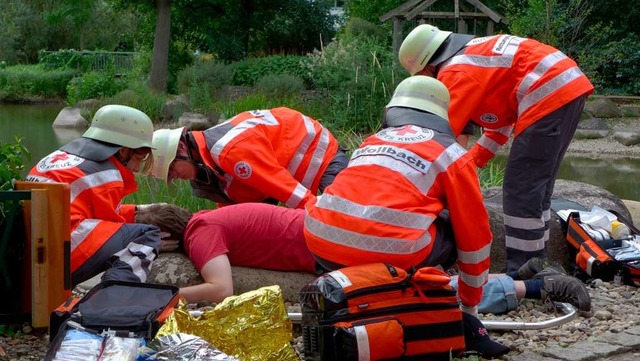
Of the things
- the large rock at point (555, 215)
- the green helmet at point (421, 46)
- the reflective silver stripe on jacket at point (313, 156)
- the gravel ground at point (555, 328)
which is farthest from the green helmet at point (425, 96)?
the large rock at point (555, 215)

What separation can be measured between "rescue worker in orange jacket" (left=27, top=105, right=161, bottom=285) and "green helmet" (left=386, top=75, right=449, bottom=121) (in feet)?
4.64

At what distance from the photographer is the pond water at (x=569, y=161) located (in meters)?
13.1

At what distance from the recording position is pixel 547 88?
559 cm

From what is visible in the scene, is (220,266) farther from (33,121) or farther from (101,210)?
(33,121)

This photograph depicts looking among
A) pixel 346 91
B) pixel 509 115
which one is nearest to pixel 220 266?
pixel 509 115

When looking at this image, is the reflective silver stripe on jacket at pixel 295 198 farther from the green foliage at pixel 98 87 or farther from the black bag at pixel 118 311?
the green foliage at pixel 98 87

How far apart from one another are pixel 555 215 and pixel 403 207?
2.61 m

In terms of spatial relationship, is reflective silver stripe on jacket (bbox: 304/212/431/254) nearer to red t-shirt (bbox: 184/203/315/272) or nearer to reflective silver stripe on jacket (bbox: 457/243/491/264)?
reflective silver stripe on jacket (bbox: 457/243/491/264)

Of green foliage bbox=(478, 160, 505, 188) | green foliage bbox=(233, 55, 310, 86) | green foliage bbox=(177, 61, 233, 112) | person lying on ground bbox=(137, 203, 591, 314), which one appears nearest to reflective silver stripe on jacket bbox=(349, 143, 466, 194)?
person lying on ground bbox=(137, 203, 591, 314)

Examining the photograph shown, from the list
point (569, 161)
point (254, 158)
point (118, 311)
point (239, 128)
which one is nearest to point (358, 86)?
point (569, 161)

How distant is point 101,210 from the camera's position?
4.65 metres

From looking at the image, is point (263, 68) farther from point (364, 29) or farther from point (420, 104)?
point (420, 104)

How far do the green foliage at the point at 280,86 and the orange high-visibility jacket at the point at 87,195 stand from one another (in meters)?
14.8

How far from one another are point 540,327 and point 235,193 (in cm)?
206
